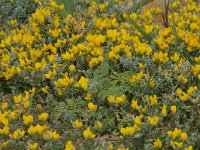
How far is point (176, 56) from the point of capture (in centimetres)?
455

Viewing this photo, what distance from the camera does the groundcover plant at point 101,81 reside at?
13.2 feet

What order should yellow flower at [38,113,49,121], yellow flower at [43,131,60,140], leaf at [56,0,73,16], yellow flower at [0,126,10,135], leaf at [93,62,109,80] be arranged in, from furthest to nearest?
leaf at [56,0,73,16] < leaf at [93,62,109,80] < yellow flower at [38,113,49,121] < yellow flower at [0,126,10,135] < yellow flower at [43,131,60,140]

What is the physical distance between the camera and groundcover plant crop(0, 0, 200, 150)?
4.03 metres

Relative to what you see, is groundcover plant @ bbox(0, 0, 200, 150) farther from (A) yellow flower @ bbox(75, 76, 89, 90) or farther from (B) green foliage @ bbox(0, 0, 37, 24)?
(B) green foliage @ bbox(0, 0, 37, 24)

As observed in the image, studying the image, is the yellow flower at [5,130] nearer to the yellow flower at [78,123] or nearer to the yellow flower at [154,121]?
the yellow flower at [78,123]

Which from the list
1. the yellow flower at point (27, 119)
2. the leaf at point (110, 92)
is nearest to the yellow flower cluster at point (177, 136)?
the leaf at point (110, 92)

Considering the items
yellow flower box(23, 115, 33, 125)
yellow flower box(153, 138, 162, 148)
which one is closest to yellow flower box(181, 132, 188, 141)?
yellow flower box(153, 138, 162, 148)

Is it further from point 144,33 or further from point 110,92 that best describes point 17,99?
point 144,33

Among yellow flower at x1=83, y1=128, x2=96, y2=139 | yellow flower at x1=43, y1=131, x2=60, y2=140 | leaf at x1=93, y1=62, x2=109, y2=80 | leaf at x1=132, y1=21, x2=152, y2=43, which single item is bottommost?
yellow flower at x1=83, y1=128, x2=96, y2=139

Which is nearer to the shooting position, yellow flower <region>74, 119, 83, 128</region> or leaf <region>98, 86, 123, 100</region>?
yellow flower <region>74, 119, 83, 128</region>

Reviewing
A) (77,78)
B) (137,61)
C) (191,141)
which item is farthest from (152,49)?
(191,141)

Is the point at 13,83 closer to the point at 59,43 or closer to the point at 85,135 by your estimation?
the point at 59,43

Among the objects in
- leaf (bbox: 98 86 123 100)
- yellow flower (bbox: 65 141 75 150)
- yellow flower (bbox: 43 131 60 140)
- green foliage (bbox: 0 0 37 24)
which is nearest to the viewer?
yellow flower (bbox: 65 141 75 150)

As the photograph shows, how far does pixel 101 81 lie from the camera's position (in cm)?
450
